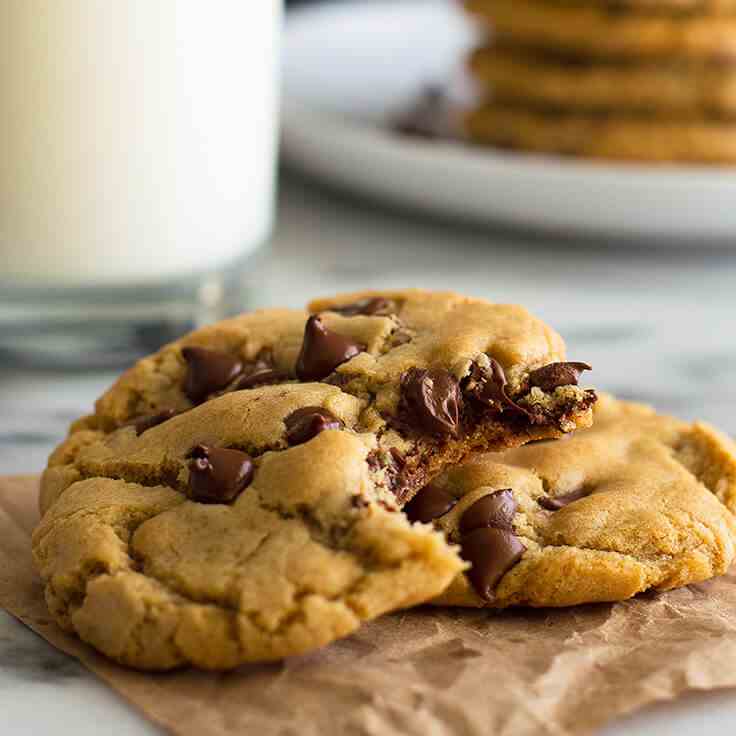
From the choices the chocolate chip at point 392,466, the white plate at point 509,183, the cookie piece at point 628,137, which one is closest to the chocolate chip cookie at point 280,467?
the chocolate chip at point 392,466

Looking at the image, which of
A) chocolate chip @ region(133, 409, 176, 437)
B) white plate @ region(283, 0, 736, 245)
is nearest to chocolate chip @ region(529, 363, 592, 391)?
chocolate chip @ region(133, 409, 176, 437)

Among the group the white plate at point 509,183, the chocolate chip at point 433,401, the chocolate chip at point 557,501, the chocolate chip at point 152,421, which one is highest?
the white plate at point 509,183

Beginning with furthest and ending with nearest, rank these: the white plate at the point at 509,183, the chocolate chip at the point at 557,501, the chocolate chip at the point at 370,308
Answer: the white plate at the point at 509,183
the chocolate chip at the point at 370,308
the chocolate chip at the point at 557,501

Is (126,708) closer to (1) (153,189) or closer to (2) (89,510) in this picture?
(2) (89,510)

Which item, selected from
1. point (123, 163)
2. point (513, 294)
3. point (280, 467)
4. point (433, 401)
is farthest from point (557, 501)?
point (513, 294)

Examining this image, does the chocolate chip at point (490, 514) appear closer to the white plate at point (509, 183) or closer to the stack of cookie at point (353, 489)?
the stack of cookie at point (353, 489)

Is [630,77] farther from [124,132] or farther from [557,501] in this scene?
[557,501]

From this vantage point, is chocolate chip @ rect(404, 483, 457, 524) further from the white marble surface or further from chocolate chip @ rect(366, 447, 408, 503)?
the white marble surface
